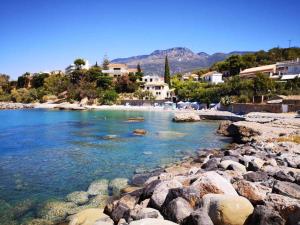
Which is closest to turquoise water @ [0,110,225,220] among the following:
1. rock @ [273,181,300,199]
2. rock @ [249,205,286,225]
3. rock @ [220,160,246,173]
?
rock @ [220,160,246,173]

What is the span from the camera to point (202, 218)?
27.1 feet

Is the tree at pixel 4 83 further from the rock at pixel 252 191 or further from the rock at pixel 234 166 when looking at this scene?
the rock at pixel 252 191

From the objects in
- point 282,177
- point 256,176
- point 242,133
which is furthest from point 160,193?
point 242,133

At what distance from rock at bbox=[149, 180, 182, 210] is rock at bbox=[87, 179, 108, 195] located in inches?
183

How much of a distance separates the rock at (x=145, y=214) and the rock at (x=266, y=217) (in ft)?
8.64

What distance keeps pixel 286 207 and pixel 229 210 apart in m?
1.47

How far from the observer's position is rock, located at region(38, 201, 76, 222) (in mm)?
12539

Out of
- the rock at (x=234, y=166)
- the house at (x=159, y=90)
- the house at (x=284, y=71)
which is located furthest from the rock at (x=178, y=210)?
the house at (x=159, y=90)

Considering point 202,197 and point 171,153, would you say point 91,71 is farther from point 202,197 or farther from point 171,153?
point 202,197

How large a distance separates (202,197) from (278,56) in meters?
104

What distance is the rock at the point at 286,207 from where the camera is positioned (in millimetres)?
8145

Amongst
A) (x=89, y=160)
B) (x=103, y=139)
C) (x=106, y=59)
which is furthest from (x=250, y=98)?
(x=106, y=59)

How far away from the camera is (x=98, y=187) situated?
16094mm

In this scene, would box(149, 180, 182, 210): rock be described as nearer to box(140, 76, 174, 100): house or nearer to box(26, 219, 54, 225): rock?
box(26, 219, 54, 225): rock
